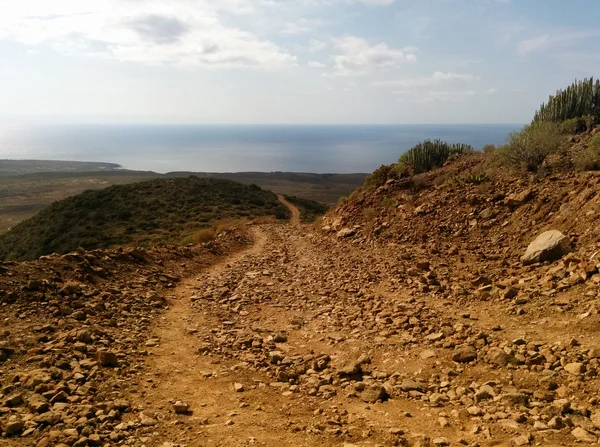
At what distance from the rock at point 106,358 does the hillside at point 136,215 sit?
742 inches

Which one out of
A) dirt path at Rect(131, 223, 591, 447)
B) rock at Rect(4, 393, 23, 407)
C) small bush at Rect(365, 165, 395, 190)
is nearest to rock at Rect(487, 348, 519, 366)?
dirt path at Rect(131, 223, 591, 447)

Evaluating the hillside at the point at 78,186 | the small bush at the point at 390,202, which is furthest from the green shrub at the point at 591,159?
the hillside at the point at 78,186

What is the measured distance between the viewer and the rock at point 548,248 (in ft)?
28.1

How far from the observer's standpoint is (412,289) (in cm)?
917

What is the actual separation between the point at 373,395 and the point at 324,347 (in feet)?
5.93

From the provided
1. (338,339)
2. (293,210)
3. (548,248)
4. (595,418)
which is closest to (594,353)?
(595,418)

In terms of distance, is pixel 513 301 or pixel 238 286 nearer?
pixel 513 301

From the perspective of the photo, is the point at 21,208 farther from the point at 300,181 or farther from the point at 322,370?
the point at 322,370

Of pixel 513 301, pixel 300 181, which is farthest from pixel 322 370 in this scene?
pixel 300 181

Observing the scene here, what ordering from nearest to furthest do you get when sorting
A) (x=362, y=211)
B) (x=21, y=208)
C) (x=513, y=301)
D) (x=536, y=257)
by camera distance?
(x=513, y=301) < (x=536, y=257) < (x=362, y=211) < (x=21, y=208)

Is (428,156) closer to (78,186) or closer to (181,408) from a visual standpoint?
(181,408)

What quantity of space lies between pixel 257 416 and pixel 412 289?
536 cm

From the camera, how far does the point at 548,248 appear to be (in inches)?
342

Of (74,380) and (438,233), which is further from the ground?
(438,233)
